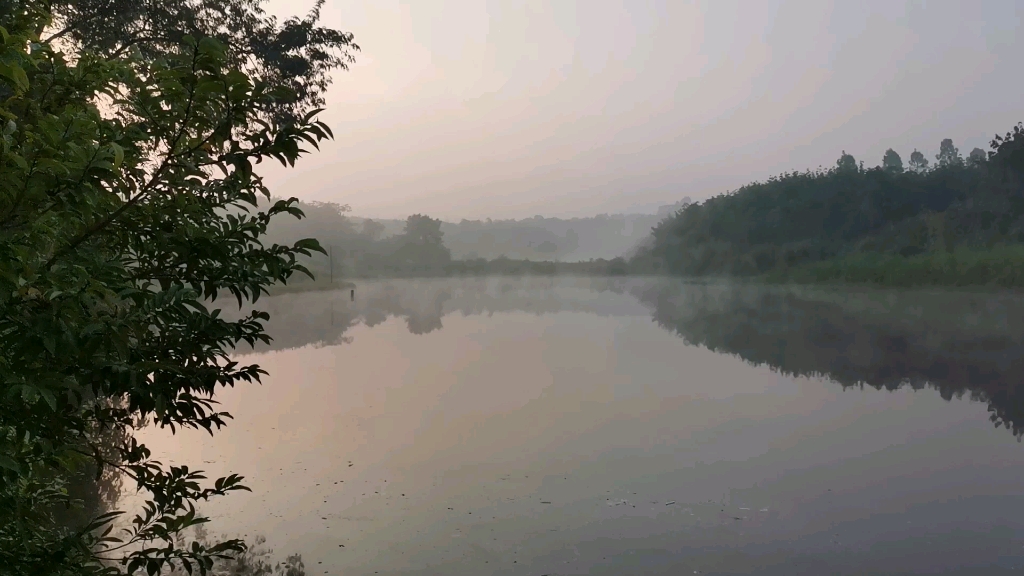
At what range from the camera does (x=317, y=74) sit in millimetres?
11422

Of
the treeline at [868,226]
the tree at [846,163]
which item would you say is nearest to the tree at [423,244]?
the treeline at [868,226]

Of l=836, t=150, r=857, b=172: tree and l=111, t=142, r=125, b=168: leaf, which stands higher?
l=836, t=150, r=857, b=172: tree

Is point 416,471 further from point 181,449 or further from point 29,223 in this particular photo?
point 29,223

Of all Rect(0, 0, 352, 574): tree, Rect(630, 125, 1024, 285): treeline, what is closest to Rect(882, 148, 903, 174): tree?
Rect(630, 125, 1024, 285): treeline

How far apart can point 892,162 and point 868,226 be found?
44.0 ft

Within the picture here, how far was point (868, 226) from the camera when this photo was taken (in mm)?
45531

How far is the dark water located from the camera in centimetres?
479

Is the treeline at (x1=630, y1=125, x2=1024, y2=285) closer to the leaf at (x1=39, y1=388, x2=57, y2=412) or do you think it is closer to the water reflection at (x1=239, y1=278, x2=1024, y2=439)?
the water reflection at (x1=239, y1=278, x2=1024, y2=439)

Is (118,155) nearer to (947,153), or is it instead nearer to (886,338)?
(886,338)

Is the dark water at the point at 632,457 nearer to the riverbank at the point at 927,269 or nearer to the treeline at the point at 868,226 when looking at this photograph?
the riverbank at the point at 927,269

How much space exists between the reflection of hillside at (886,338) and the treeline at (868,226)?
6.56m

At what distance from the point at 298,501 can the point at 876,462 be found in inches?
203

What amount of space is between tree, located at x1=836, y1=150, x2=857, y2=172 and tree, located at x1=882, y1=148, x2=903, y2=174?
2058 millimetres

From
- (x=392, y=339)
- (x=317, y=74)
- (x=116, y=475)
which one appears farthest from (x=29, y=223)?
(x=392, y=339)
